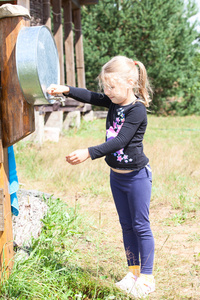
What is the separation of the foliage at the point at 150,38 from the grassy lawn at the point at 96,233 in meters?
10.6

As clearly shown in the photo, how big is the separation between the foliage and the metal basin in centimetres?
1389

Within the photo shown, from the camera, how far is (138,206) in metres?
2.12

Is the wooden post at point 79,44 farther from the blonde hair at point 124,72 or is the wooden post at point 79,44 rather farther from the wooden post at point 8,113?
the wooden post at point 8,113

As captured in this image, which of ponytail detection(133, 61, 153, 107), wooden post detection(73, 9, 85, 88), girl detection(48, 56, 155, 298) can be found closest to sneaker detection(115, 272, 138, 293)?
girl detection(48, 56, 155, 298)

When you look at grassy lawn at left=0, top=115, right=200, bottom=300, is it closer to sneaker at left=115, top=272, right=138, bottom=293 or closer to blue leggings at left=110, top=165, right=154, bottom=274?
sneaker at left=115, top=272, right=138, bottom=293

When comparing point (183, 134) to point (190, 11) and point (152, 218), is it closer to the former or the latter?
point (152, 218)

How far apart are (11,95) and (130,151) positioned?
757mm

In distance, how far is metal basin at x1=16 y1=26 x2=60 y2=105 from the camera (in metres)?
1.75

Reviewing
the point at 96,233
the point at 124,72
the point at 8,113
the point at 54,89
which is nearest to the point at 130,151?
the point at 124,72

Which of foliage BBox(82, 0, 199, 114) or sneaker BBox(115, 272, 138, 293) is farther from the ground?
Answer: foliage BBox(82, 0, 199, 114)

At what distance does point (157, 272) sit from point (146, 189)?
67 cm

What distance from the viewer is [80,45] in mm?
10320

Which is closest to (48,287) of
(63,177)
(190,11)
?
(63,177)

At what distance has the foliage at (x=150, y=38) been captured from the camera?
1566cm
